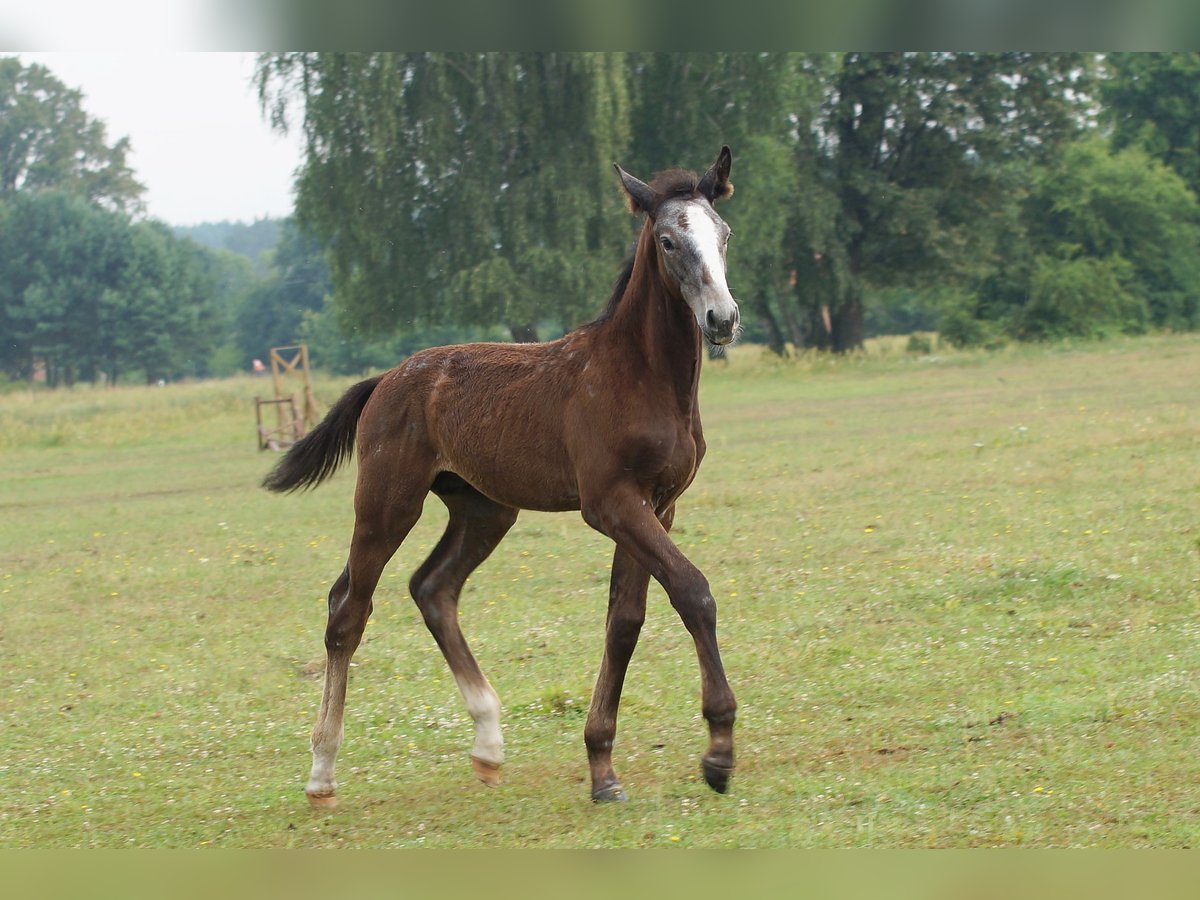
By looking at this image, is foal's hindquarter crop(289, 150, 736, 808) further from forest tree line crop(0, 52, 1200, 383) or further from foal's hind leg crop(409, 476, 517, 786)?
forest tree line crop(0, 52, 1200, 383)

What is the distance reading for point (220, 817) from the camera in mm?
6859

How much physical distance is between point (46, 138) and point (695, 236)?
96095mm

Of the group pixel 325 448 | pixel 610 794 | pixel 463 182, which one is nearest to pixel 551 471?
pixel 610 794

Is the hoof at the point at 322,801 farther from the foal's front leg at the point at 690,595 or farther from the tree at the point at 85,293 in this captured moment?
the tree at the point at 85,293

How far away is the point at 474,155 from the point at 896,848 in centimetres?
3571

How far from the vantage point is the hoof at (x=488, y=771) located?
23.0 ft

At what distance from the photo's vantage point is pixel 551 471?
268 inches

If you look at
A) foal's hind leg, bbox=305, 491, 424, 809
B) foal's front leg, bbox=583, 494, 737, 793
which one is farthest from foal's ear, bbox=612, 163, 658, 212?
foal's hind leg, bbox=305, 491, 424, 809

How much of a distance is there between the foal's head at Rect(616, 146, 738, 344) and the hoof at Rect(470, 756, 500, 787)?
2.61 m


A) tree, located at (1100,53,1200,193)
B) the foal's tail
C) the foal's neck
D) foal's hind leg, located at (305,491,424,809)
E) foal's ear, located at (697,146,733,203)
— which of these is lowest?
foal's hind leg, located at (305,491,424,809)

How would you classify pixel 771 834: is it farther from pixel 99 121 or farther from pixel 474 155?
pixel 99 121

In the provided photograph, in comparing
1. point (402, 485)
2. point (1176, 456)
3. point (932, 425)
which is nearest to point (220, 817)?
point (402, 485)

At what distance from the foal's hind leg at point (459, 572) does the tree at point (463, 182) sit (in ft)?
101

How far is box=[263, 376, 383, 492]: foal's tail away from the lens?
7.79 metres
